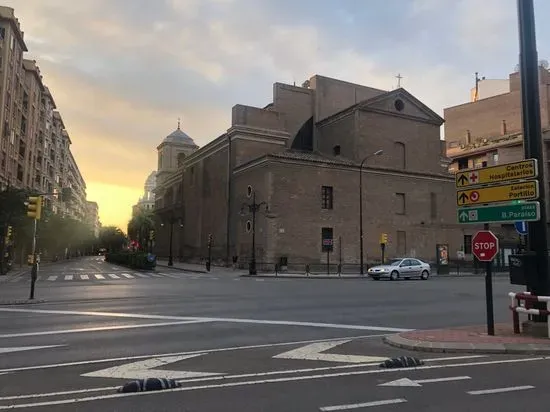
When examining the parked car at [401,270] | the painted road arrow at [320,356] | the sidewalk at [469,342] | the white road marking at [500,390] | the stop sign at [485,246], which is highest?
the stop sign at [485,246]

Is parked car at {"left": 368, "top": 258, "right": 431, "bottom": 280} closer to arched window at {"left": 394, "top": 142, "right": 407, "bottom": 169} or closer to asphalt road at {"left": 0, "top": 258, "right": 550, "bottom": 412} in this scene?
asphalt road at {"left": 0, "top": 258, "right": 550, "bottom": 412}

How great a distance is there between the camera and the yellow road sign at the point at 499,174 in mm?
10070

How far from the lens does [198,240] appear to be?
211 ft

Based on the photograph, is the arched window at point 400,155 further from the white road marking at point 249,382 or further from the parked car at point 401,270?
the white road marking at point 249,382

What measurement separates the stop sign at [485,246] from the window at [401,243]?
4263 cm

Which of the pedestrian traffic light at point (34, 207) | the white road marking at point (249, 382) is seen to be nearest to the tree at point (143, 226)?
the pedestrian traffic light at point (34, 207)

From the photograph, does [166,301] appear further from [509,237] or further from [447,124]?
[447,124]

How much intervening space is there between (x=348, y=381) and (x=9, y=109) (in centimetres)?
5527

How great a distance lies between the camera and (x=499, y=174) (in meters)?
10.5

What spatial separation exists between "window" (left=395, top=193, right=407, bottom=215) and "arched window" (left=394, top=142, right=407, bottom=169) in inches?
175

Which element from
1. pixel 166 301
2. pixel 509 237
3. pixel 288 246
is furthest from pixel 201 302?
pixel 509 237

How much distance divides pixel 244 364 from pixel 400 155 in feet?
173

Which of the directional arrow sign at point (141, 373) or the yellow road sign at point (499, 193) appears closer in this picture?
the directional arrow sign at point (141, 373)

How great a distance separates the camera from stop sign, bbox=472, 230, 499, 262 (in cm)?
1016
